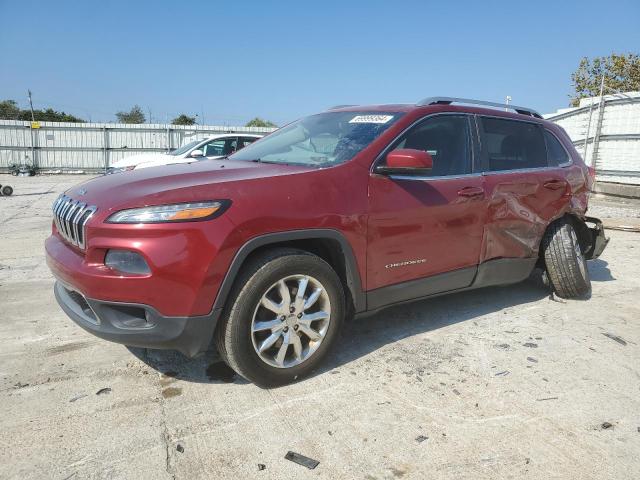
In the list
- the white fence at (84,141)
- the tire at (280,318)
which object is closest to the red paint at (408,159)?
the tire at (280,318)

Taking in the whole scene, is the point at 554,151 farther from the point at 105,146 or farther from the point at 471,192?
the point at 105,146

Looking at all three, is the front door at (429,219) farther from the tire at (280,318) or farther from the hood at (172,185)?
the hood at (172,185)

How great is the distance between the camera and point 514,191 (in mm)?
3938

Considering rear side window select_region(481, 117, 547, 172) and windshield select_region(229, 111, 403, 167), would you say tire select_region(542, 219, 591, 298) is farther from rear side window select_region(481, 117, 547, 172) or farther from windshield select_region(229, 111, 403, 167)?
windshield select_region(229, 111, 403, 167)

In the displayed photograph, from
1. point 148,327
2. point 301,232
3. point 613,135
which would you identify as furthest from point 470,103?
point 613,135

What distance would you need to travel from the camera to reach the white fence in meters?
23.0

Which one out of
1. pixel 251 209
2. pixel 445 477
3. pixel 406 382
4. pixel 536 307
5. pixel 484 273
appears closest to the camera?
pixel 445 477

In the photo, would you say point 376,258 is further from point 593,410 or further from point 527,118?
point 527,118

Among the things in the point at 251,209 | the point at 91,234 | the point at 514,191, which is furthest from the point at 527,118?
the point at 91,234

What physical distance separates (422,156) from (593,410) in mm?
1726

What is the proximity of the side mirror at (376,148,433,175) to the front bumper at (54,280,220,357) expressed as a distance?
1390mm

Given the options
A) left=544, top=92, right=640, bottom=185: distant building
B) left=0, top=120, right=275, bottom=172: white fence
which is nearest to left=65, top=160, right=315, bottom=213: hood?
left=544, top=92, right=640, bottom=185: distant building

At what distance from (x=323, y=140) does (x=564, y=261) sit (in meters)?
2.49

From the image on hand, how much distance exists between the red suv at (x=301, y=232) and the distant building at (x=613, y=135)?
10.5 meters
